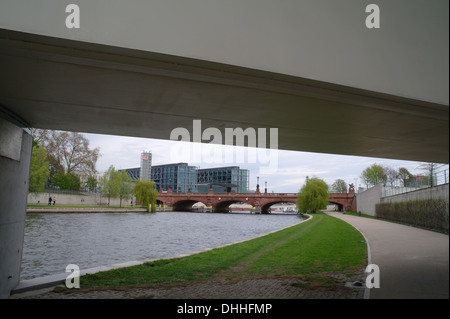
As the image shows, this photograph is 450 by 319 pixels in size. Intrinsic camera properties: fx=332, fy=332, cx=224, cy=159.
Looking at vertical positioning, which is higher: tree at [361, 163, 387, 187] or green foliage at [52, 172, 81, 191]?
tree at [361, 163, 387, 187]

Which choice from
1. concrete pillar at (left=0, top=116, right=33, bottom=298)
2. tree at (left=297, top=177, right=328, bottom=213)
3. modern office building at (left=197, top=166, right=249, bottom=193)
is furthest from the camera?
modern office building at (left=197, top=166, right=249, bottom=193)

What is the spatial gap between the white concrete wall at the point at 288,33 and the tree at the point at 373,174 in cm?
4241

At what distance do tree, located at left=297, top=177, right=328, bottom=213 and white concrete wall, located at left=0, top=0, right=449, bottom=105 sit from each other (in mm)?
41817

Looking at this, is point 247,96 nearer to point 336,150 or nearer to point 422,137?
point 422,137

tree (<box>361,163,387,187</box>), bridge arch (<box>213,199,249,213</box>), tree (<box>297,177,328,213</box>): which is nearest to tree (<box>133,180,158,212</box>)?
bridge arch (<box>213,199,249,213</box>)

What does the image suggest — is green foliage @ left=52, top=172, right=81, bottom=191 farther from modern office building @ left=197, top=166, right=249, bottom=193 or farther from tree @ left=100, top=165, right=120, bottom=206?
modern office building @ left=197, top=166, right=249, bottom=193

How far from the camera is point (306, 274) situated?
6.99m

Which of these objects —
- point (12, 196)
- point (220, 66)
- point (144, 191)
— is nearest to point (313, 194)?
point (144, 191)

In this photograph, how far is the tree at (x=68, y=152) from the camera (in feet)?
114

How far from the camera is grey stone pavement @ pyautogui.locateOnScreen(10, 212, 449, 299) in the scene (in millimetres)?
4199

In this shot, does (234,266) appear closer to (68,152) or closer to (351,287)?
(351,287)
